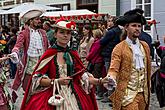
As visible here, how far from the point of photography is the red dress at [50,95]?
13.4ft

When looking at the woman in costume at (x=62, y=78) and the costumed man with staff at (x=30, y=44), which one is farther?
the costumed man with staff at (x=30, y=44)

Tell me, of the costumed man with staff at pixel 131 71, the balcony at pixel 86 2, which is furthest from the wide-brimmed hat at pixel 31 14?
the balcony at pixel 86 2

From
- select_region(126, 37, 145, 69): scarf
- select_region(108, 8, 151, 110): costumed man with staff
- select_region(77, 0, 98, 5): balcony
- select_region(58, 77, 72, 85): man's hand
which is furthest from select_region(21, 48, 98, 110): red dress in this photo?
select_region(77, 0, 98, 5): balcony

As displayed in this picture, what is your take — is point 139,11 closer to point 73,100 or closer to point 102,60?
point 73,100

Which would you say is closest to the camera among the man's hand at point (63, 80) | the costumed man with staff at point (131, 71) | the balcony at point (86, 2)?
the man's hand at point (63, 80)

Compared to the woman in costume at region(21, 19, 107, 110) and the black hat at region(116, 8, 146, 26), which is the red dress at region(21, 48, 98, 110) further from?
the black hat at region(116, 8, 146, 26)

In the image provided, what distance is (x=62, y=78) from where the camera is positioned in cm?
404

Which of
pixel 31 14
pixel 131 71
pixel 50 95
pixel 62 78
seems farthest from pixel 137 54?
pixel 31 14

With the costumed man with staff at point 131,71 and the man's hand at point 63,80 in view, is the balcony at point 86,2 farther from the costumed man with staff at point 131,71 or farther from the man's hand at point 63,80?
the man's hand at point 63,80

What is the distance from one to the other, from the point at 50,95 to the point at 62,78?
22 cm

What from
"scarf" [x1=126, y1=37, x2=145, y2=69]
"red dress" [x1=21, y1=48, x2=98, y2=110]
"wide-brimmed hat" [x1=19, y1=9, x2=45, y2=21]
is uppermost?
"wide-brimmed hat" [x1=19, y1=9, x2=45, y2=21]

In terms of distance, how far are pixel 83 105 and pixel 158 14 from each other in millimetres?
10121

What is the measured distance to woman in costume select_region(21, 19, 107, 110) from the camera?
4086 millimetres

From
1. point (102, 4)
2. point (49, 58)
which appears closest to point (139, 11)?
point (49, 58)
